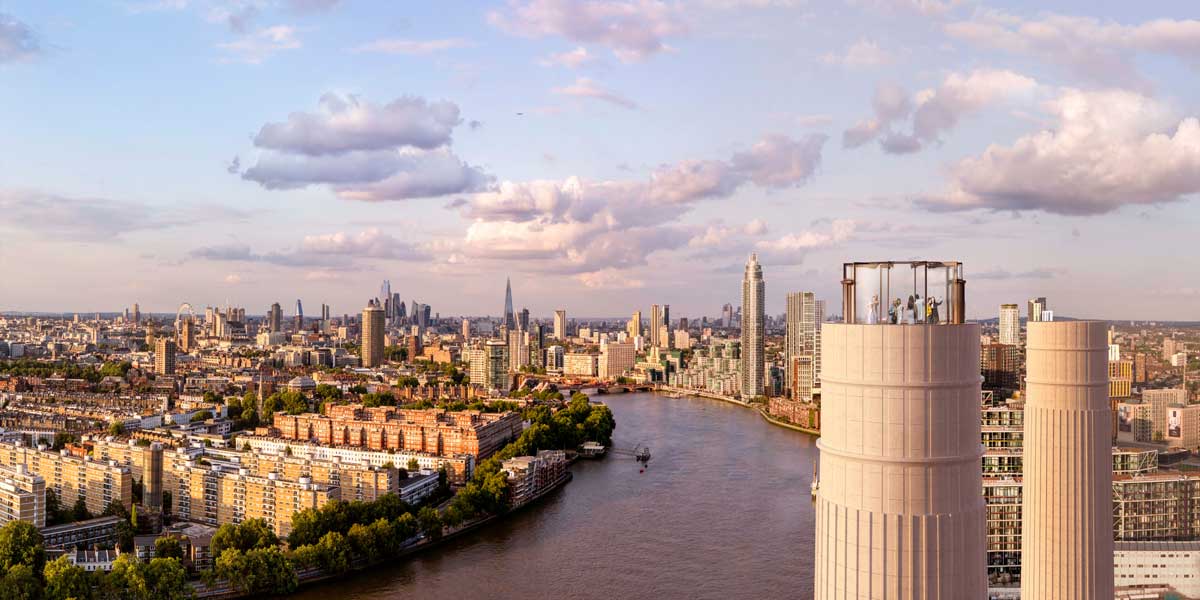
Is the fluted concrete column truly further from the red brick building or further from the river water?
the red brick building

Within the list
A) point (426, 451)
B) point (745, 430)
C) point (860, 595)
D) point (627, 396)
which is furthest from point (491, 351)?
point (860, 595)

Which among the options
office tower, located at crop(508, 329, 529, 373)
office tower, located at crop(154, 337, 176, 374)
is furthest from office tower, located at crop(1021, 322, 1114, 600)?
office tower, located at crop(508, 329, 529, 373)

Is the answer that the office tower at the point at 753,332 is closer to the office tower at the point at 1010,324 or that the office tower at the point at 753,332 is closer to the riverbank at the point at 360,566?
the office tower at the point at 1010,324

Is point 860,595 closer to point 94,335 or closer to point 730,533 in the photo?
point 730,533

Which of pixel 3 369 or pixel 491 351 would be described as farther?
pixel 491 351

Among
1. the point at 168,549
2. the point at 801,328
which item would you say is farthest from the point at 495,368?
the point at 168,549
